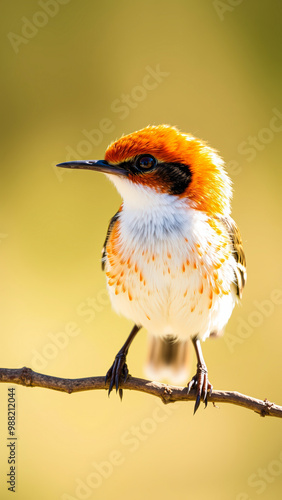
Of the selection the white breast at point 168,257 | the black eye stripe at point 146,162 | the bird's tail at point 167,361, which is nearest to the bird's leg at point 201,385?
the white breast at point 168,257

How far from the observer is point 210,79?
25.0ft

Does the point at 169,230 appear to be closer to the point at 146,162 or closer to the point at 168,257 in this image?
the point at 168,257

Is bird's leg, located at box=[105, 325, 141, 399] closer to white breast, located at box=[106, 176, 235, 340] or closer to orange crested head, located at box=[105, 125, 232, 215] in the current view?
white breast, located at box=[106, 176, 235, 340]

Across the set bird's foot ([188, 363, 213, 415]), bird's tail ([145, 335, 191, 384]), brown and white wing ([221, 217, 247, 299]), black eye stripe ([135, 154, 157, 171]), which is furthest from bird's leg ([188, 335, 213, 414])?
black eye stripe ([135, 154, 157, 171])

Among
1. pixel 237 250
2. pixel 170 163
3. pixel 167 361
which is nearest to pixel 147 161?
pixel 170 163

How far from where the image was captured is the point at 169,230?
12.1 ft

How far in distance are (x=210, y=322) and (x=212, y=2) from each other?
5273mm

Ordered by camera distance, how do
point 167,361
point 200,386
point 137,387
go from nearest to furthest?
point 137,387
point 200,386
point 167,361

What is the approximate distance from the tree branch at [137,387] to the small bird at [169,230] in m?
0.40

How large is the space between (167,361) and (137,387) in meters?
1.68

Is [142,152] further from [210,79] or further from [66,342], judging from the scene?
[210,79]

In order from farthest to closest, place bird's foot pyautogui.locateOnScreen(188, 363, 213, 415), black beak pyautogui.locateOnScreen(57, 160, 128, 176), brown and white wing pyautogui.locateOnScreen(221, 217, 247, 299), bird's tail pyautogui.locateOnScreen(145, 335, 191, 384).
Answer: bird's tail pyautogui.locateOnScreen(145, 335, 191, 384) → brown and white wing pyautogui.locateOnScreen(221, 217, 247, 299) → bird's foot pyautogui.locateOnScreen(188, 363, 213, 415) → black beak pyautogui.locateOnScreen(57, 160, 128, 176)

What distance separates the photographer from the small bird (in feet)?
12.1

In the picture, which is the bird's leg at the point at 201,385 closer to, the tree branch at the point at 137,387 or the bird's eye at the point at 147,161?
the tree branch at the point at 137,387
